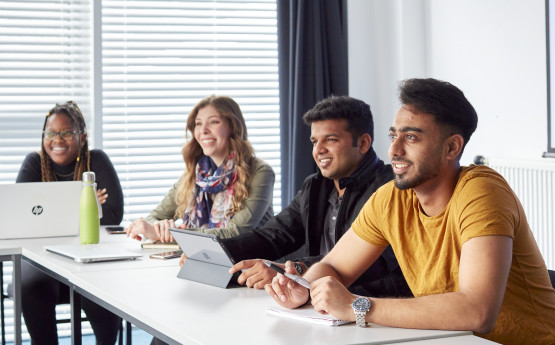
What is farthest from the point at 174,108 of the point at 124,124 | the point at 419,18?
the point at 419,18

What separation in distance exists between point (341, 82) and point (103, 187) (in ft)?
5.71

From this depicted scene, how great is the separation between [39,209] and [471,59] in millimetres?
2462

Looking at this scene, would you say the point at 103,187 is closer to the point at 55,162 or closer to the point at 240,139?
the point at 55,162

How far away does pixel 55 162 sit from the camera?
12.4 ft

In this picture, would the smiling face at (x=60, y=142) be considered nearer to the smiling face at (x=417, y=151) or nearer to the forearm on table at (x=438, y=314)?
the smiling face at (x=417, y=151)

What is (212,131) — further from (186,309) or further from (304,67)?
(186,309)

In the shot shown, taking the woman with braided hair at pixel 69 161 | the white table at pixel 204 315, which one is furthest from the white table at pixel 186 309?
the woman with braided hair at pixel 69 161

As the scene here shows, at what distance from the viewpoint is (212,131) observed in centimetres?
348

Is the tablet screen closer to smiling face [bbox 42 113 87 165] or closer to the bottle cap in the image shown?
the bottle cap

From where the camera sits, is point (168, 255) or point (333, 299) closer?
point (333, 299)

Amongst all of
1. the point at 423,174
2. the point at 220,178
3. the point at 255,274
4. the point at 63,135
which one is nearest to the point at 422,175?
the point at 423,174

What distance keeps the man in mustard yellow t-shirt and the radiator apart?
178 cm

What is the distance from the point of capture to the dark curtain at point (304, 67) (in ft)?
15.4

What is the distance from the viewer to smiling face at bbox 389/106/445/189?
6.47 ft
